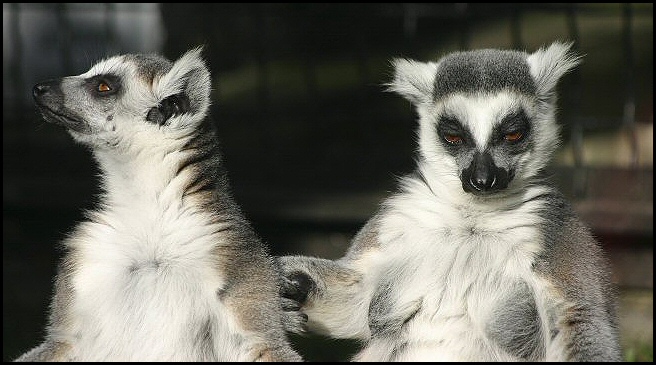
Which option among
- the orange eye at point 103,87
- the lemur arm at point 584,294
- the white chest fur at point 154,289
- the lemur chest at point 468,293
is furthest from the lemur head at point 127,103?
the lemur arm at point 584,294

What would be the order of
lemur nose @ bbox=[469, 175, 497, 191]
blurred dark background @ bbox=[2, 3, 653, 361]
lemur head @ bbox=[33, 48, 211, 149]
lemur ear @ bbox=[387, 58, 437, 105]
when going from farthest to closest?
1. blurred dark background @ bbox=[2, 3, 653, 361]
2. lemur ear @ bbox=[387, 58, 437, 105]
3. lemur head @ bbox=[33, 48, 211, 149]
4. lemur nose @ bbox=[469, 175, 497, 191]

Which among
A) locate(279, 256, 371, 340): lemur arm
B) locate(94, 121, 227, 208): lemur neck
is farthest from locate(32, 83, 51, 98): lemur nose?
locate(279, 256, 371, 340): lemur arm

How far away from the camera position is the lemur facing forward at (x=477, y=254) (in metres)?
4.89

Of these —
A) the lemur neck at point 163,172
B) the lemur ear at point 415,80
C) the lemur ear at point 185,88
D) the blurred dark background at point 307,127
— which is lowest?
the blurred dark background at point 307,127

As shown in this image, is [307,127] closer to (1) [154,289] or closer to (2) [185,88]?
(2) [185,88]

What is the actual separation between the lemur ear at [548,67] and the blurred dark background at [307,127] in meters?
2.73

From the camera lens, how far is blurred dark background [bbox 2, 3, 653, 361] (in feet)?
29.4

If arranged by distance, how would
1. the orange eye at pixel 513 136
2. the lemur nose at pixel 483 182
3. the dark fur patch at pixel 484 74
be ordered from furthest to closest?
1. the dark fur patch at pixel 484 74
2. the orange eye at pixel 513 136
3. the lemur nose at pixel 483 182

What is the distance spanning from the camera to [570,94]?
33.5 ft

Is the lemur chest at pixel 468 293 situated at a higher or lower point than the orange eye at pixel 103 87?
lower

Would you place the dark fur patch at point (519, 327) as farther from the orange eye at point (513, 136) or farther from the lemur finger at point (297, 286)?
the lemur finger at point (297, 286)

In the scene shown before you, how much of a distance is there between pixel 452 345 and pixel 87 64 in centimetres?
259

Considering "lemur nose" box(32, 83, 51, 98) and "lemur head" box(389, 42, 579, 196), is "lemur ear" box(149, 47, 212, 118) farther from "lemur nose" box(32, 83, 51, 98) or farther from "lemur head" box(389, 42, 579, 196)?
"lemur head" box(389, 42, 579, 196)

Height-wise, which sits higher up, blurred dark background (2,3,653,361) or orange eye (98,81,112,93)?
orange eye (98,81,112,93)
